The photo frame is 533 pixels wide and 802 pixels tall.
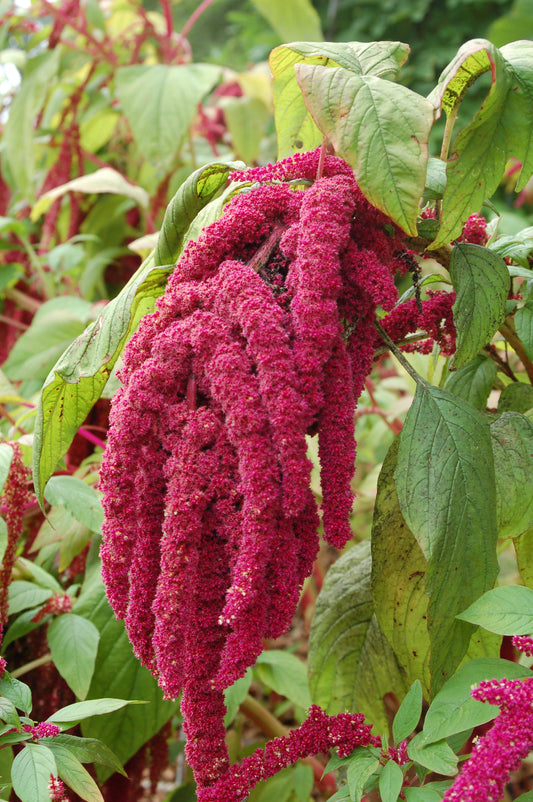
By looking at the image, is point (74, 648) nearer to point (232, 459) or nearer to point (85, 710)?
point (85, 710)

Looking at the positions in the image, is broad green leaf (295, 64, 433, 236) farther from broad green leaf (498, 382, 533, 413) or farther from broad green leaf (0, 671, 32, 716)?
broad green leaf (0, 671, 32, 716)

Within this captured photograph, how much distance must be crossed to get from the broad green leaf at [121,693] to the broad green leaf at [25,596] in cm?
6

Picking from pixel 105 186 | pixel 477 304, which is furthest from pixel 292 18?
pixel 477 304

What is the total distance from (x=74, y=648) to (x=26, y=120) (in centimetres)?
126

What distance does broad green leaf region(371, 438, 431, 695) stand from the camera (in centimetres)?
63

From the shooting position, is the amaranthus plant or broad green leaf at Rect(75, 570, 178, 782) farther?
broad green leaf at Rect(75, 570, 178, 782)

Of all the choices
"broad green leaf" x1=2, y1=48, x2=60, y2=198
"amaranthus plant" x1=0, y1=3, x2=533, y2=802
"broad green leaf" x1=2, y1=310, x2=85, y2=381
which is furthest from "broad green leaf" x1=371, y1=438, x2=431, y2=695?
"broad green leaf" x1=2, y1=48, x2=60, y2=198

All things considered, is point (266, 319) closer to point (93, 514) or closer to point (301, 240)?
point (301, 240)

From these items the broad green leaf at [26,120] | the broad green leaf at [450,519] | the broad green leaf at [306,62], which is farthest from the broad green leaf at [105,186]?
the broad green leaf at [450,519]

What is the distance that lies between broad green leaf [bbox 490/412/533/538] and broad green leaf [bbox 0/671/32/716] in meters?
0.42

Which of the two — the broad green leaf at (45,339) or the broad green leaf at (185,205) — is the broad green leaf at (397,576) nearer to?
the broad green leaf at (185,205)

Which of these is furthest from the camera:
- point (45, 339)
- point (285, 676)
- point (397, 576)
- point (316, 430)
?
point (45, 339)

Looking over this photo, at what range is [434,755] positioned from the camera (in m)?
0.49

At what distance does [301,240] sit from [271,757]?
38 centimetres
